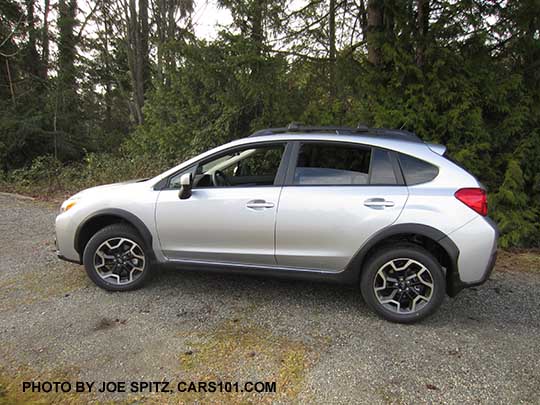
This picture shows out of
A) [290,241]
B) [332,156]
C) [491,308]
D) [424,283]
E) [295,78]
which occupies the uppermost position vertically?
[295,78]

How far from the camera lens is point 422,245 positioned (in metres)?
3.10

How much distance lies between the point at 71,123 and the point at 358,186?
13075 mm

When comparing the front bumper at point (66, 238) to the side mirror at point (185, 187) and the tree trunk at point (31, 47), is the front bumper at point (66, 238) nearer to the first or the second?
the side mirror at point (185, 187)

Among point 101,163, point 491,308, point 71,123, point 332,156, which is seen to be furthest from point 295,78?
point 71,123

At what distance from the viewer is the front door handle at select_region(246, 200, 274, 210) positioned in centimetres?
309

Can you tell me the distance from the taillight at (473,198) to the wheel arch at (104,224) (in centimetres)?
279

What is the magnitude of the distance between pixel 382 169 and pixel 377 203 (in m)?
0.32

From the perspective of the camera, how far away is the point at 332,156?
3.16 metres

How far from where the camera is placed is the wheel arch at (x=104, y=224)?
3.37 m

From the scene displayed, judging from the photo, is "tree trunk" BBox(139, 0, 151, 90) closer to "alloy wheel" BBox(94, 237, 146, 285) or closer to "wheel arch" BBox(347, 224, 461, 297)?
"alloy wheel" BBox(94, 237, 146, 285)

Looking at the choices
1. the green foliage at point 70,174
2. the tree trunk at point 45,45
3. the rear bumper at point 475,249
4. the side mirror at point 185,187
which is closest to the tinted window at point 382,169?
the rear bumper at point 475,249

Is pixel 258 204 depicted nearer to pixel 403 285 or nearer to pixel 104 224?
pixel 403 285

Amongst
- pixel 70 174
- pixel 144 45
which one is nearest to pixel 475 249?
pixel 70 174

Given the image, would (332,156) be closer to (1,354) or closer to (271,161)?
(271,161)
